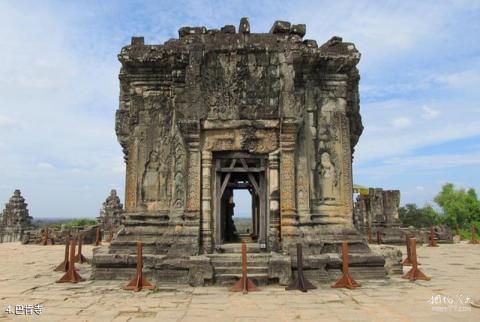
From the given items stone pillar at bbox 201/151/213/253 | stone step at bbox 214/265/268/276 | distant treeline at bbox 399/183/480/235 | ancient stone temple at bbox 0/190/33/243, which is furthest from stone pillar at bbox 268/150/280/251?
distant treeline at bbox 399/183/480/235

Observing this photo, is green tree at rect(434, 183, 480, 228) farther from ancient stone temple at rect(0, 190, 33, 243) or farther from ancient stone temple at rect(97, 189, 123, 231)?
ancient stone temple at rect(0, 190, 33, 243)

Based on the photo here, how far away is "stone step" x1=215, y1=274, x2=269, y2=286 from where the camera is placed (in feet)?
26.4

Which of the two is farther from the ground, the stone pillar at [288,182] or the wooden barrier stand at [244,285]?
the stone pillar at [288,182]

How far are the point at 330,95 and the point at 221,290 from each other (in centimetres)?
547

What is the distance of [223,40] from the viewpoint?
9.64m

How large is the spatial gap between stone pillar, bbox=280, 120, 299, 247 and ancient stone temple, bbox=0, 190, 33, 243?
2318 cm

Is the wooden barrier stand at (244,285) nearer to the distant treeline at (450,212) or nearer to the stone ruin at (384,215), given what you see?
the stone ruin at (384,215)

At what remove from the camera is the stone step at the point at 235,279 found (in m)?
8.05

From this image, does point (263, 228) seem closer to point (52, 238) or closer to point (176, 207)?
point (176, 207)

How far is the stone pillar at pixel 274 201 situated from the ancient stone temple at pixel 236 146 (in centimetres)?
2

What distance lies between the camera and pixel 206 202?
9.22m

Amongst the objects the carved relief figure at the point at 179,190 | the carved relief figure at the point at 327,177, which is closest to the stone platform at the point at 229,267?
the carved relief figure at the point at 179,190

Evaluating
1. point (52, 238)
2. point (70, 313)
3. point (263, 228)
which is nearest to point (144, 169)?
point (263, 228)

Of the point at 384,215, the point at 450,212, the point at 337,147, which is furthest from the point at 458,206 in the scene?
the point at 337,147
